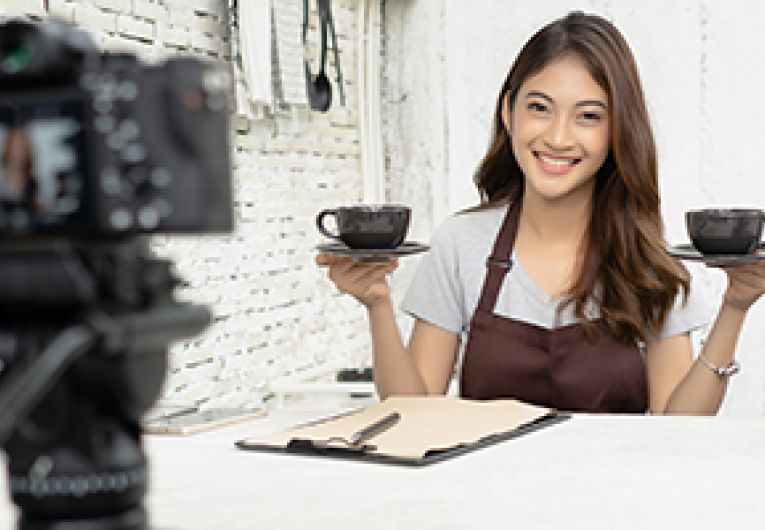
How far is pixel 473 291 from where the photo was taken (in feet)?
8.34

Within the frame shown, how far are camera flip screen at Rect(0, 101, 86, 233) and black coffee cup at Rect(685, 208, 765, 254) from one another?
1412 millimetres

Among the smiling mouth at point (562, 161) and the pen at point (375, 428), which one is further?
the smiling mouth at point (562, 161)

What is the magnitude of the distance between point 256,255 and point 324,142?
22.5 inches

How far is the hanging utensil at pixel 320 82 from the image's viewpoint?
3293mm

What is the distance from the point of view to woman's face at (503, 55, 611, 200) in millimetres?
2393

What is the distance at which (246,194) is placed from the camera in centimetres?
302

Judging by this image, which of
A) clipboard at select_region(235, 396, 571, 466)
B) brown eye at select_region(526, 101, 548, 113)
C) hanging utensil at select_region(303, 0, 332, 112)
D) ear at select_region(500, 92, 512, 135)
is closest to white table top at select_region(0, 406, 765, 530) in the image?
clipboard at select_region(235, 396, 571, 466)

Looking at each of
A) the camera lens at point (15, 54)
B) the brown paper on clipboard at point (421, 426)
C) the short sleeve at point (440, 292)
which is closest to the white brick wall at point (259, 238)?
the short sleeve at point (440, 292)

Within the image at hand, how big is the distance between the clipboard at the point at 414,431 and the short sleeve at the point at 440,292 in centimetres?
78

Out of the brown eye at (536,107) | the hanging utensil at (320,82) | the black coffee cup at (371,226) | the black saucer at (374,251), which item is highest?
the hanging utensil at (320,82)

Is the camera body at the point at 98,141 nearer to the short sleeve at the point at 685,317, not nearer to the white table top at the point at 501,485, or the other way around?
the white table top at the point at 501,485

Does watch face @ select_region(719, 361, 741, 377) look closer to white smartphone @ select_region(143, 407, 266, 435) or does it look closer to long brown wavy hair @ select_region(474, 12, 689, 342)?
long brown wavy hair @ select_region(474, 12, 689, 342)

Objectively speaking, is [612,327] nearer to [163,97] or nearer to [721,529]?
[721,529]

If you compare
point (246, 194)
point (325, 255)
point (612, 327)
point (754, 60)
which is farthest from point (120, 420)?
point (754, 60)
